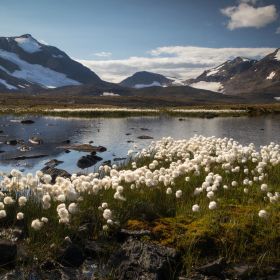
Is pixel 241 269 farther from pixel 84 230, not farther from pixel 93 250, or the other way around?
pixel 84 230

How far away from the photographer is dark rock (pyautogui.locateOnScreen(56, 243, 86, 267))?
4469mm

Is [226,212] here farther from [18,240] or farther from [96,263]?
[18,240]

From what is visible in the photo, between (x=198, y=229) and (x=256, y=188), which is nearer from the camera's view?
(x=198, y=229)

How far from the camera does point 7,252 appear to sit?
14.2ft

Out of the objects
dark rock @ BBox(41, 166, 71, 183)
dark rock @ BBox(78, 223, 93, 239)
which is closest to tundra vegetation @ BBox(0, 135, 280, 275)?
dark rock @ BBox(78, 223, 93, 239)

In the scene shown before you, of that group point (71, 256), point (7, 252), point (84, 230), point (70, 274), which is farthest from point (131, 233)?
point (7, 252)

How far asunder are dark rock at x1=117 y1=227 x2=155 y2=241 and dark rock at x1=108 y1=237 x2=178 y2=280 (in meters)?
0.36

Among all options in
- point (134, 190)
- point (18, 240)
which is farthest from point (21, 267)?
point (134, 190)

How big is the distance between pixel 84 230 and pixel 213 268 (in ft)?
8.45

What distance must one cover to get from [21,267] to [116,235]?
6.00ft

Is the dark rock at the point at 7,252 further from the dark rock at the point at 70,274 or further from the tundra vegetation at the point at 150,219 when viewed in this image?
the dark rock at the point at 70,274

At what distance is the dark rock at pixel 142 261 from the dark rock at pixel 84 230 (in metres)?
0.81

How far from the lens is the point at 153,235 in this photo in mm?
5031

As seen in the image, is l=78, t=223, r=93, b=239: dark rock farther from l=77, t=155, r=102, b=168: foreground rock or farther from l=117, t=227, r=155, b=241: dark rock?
l=77, t=155, r=102, b=168: foreground rock
